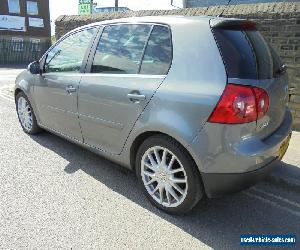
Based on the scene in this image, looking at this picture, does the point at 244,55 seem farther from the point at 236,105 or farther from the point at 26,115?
the point at 26,115

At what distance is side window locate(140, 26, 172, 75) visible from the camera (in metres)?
3.04

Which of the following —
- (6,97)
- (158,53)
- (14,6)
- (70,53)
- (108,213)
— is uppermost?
(14,6)

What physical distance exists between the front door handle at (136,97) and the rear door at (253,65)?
2.64 ft

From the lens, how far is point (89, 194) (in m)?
3.52

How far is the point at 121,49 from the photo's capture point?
11.4ft

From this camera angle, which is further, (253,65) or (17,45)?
(17,45)

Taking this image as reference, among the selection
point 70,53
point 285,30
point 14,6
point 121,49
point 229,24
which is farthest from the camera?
point 14,6

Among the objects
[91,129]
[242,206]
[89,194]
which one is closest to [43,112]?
[91,129]

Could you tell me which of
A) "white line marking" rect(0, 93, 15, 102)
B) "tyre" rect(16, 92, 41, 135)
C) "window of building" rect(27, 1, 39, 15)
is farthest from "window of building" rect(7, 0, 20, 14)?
"tyre" rect(16, 92, 41, 135)

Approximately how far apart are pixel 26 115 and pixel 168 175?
9.93ft

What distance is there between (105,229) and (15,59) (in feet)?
102

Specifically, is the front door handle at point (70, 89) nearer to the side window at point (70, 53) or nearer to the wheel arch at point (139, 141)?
the side window at point (70, 53)

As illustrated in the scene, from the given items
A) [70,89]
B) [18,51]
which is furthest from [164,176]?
[18,51]

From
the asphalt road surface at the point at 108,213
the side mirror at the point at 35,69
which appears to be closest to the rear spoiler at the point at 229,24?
the asphalt road surface at the point at 108,213
